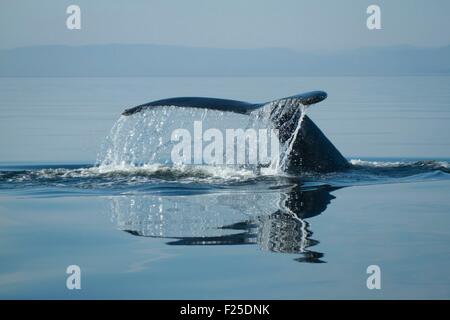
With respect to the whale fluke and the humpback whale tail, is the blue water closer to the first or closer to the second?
the humpback whale tail

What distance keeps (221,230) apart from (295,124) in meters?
3.90

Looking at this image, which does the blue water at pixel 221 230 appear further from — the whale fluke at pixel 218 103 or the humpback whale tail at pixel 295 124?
the whale fluke at pixel 218 103

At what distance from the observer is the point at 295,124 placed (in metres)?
13.0

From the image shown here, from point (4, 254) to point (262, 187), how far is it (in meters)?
4.37

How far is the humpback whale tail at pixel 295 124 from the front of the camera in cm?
1207

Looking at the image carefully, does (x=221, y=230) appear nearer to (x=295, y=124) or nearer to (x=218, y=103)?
(x=218, y=103)

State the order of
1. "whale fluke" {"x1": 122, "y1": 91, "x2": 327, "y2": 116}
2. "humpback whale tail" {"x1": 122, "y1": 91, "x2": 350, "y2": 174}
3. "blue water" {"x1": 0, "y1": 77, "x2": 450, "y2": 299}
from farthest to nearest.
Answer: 1. "humpback whale tail" {"x1": 122, "y1": 91, "x2": 350, "y2": 174}
2. "whale fluke" {"x1": 122, "y1": 91, "x2": 327, "y2": 116}
3. "blue water" {"x1": 0, "y1": 77, "x2": 450, "y2": 299}

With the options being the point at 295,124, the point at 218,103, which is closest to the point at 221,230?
the point at 218,103

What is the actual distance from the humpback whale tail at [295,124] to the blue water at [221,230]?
296 mm

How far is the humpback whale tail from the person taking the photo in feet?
39.6

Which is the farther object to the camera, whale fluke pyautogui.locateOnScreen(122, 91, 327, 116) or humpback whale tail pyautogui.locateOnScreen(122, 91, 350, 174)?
humpback whale tail pyautogui.locateOnScreen(122, 91, 350, 174)

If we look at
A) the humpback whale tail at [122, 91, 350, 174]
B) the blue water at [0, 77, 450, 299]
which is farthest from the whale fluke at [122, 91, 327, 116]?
the blue water at [0, 77, 450, 299]

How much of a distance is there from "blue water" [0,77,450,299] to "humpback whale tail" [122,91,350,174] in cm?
30

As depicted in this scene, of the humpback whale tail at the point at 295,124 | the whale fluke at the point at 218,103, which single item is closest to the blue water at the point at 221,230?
the humpback whale tail at the point at 295,124
